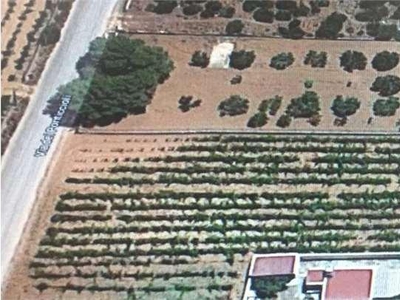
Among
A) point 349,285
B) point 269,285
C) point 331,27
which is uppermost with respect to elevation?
point 331,27

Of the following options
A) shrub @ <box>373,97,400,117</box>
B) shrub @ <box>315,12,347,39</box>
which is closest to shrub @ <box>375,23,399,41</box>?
shrub @ <box>315,12,347,39</box>

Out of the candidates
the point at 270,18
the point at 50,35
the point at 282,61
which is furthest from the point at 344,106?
the point at 50,35

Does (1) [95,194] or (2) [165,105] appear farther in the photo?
(2) [165,105]

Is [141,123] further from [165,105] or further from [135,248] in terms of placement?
[135,248]

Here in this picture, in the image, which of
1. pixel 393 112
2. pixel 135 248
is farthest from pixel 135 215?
pixel 393 112

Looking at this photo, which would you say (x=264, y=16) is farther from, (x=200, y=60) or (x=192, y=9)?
(x=200, y=60)

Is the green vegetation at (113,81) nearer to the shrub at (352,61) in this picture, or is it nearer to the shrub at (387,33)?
the shrub at (352,61)

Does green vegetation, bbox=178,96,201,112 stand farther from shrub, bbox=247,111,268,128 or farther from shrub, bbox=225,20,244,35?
shrub, bbox=225,20,244,35
